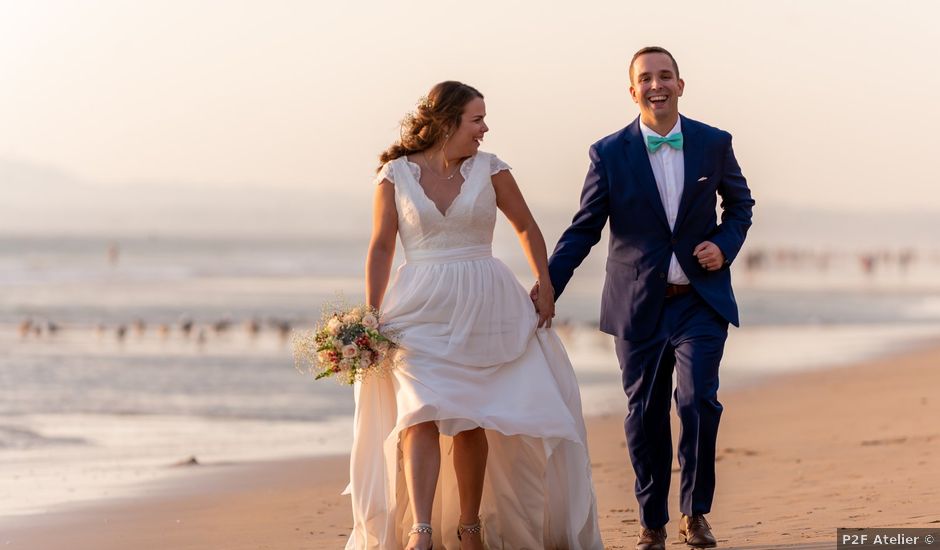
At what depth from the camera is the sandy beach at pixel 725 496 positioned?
21.8 feet

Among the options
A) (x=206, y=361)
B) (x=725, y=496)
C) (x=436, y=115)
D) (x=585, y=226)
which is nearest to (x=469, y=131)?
(x=436, y=115)

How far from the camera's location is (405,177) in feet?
19.3

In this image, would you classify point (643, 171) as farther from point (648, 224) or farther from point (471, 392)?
point (471, 392)

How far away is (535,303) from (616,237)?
0.49m

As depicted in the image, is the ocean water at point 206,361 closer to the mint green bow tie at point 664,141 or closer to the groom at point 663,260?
the groom at point 663,260

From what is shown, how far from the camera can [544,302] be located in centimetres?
596

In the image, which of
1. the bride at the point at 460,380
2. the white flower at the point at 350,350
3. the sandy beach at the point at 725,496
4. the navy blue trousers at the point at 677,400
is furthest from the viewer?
the sandy beach at the point at 725,496

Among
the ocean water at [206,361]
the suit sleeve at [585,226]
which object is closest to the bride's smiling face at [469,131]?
the suit sleeve at [585,226]

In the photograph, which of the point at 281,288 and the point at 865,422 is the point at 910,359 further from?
the point at 281,288

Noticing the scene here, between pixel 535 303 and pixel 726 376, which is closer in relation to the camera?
pixel 535 303

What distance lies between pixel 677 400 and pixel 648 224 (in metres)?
0.77

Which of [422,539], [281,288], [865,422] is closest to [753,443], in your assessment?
[865,422]

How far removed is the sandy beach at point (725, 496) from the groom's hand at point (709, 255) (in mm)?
1218

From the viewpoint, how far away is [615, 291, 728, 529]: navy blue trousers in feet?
19.0
